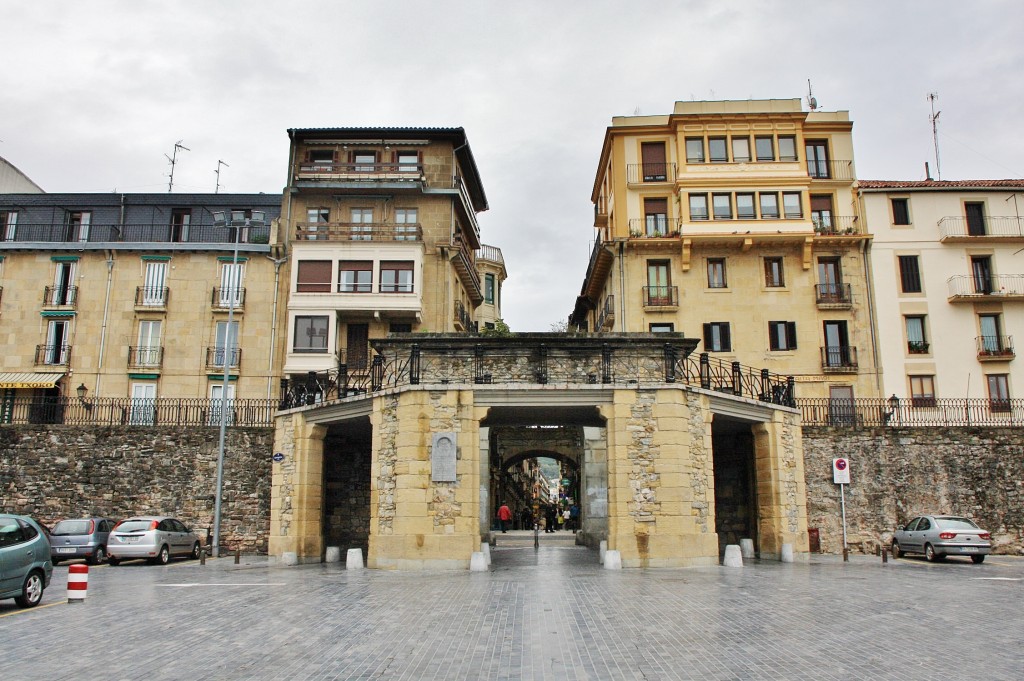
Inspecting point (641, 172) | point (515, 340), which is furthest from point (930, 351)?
point (515, 340)

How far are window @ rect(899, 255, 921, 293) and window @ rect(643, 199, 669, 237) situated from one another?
35.3 ft

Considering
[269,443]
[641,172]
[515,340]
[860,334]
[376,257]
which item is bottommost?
[269,443]

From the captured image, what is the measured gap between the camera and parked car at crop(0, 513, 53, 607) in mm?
12477

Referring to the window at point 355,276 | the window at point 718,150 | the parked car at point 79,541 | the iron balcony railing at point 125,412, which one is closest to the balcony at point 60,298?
the iron balcony railing at point 125,412

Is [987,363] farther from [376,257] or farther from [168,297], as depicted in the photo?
[168,297]

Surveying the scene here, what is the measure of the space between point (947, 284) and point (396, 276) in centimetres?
2507

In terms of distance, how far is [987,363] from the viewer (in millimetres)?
34406

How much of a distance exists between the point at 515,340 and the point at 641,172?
19185 mm

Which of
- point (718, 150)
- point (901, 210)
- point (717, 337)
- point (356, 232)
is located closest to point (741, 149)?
point (718, 150)

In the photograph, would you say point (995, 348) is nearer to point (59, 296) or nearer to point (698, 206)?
point (698, 206)

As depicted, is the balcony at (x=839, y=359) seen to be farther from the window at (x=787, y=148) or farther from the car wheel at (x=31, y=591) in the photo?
the car wheel at (x=31, y=591)

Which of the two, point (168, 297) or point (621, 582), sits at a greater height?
point (168, 297)

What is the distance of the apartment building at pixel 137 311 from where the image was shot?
117ft

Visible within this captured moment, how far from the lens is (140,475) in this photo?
27.4 metres
